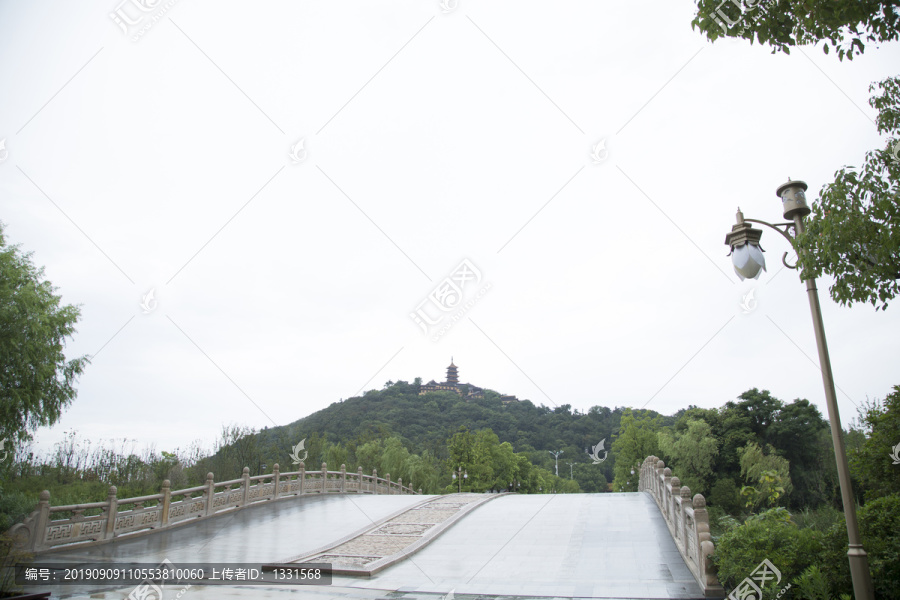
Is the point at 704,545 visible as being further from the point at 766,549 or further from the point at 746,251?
the point at 746,251

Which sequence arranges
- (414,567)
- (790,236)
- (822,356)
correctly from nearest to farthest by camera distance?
(822,356)
(790,236)
(414,567)

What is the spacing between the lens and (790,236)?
4.88 metres

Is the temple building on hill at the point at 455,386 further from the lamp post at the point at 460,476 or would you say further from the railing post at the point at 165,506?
the railing post at the point at 165,506

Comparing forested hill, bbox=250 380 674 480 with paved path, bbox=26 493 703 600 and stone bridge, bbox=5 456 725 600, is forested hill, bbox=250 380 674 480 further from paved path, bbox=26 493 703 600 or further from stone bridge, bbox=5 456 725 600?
paved path, bbox=26 493 703 600

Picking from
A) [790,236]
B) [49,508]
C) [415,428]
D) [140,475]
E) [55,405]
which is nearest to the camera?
[790,236]

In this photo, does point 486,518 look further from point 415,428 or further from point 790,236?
point 415,428

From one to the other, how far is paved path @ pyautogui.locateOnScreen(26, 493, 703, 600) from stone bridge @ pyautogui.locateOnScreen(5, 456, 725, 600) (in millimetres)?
26

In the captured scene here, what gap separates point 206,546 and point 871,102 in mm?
12145

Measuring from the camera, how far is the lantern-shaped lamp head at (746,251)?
188 inches

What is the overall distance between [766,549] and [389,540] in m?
7.46

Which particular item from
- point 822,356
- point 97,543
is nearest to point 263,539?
point 97,543

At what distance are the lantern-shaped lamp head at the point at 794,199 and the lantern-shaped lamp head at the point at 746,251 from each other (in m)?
0.32

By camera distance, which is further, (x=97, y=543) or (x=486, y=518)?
(x=486, y=518)

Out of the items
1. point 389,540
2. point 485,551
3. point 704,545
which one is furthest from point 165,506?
point 704,545
